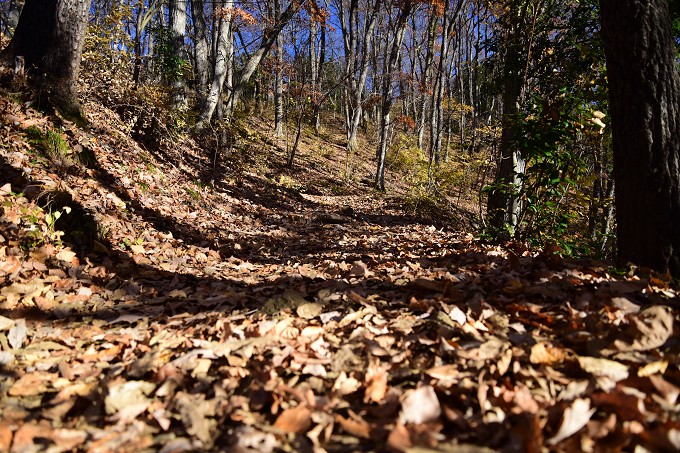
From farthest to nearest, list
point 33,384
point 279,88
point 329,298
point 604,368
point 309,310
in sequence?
point 279,88 → point 329,298 → point 309,310 → point 33,384 → point 604,368

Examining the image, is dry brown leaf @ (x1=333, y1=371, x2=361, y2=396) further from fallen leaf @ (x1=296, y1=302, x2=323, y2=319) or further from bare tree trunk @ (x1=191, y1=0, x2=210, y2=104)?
bare tree trunk @ (x1=191, y1=0, x2=210, y2=104)

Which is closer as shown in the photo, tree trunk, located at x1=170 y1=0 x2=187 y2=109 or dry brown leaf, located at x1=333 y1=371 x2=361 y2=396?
dry brown leaf, located at x1=333 y1=371 x2=361 y2=396

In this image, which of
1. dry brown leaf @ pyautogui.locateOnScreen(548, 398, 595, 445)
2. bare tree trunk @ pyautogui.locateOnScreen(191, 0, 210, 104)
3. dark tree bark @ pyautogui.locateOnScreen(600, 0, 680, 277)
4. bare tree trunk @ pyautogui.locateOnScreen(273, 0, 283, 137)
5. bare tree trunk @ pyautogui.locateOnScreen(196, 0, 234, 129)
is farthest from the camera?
bare tree trunk @ pyautogui.locateOnScreen(273, 0, 283, 137)

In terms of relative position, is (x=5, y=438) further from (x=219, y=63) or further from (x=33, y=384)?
(x=219, y=63)

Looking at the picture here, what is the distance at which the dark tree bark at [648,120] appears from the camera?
301cm

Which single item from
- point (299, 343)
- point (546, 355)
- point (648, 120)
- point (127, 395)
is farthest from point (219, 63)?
point (546, 355)

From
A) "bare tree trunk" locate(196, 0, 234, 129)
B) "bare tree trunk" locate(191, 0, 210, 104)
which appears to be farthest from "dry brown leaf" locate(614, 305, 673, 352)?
"bare tree trunk" locate(191, 0, 210, 104)

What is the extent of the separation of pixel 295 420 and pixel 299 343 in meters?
0.71

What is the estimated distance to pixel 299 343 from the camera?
229 cm

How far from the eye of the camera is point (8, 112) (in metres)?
5.03

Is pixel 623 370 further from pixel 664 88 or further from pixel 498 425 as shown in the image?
pixel 664 88

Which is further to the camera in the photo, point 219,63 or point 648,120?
point 219,63

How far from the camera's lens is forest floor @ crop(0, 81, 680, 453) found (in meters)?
1.50

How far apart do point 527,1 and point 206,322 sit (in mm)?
6269
